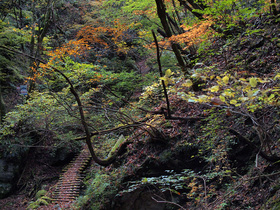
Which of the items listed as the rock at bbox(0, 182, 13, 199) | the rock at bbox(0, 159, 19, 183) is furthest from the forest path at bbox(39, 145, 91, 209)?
the rock at bbox(0, 159, 19, 183)

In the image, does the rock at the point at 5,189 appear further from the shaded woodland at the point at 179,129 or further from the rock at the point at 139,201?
the rock at the point at 139,201

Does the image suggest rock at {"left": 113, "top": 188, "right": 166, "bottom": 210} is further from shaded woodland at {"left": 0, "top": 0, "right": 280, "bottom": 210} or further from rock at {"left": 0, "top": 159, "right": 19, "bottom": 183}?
rock at {"left": 0, "top": 159, "right": 19, "bottom": 183}

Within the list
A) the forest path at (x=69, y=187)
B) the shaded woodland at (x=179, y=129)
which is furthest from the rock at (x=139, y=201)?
the forest path at (x=69, y=187)

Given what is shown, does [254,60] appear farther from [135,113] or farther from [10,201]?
[10,201]

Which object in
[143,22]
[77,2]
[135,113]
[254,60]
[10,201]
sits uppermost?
[77,2]

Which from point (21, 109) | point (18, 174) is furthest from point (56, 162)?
point (21, 109)

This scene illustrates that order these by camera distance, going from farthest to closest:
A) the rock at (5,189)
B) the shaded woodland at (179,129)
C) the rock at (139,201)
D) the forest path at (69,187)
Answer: the rock at (5,189) < the forest path at (69,187) < the rock at (139,201) < the shaded woodland at (179,129)

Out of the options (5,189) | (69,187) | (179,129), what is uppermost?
(179,129)

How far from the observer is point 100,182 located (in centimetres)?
594

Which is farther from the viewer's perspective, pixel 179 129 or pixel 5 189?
pixel 5 189

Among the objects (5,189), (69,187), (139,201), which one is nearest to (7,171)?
(5,189)

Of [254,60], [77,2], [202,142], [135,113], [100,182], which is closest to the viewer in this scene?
[202,142]

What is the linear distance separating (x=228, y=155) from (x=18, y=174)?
31.9 ft

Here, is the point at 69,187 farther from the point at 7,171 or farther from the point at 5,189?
the point at 7,171
